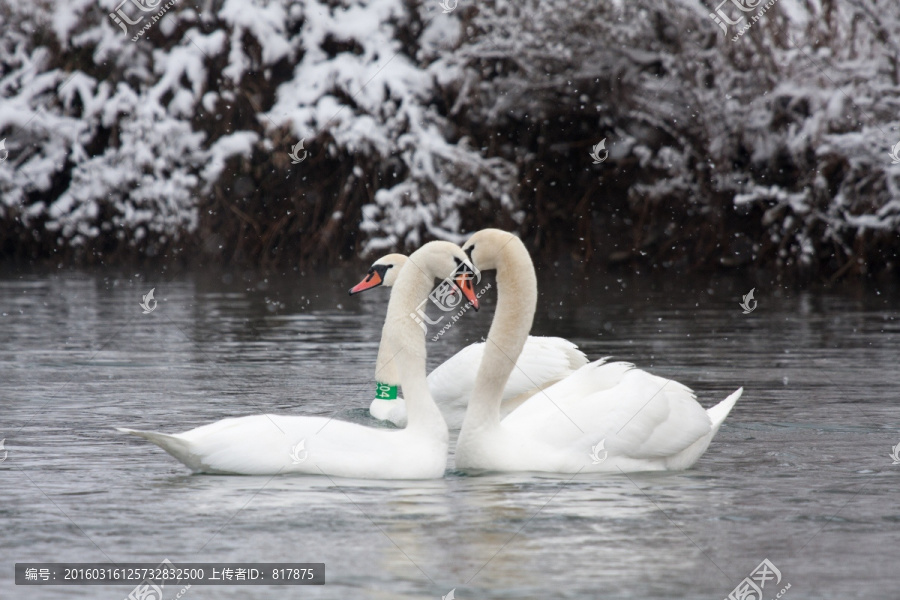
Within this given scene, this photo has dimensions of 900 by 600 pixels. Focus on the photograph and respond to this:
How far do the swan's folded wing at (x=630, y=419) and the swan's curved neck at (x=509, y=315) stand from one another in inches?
10.8

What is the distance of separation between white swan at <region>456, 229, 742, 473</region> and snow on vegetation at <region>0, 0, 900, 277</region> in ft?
52.6

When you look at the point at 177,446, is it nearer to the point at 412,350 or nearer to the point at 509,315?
the point at 412,350

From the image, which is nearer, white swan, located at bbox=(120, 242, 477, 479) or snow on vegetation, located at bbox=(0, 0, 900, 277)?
white swan, located at bbox=(120, 242, 477, 479)

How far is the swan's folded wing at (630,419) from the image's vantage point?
7074 millimetres

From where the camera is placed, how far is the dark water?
515 cm

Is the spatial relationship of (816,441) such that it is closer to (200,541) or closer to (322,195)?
(200,541)

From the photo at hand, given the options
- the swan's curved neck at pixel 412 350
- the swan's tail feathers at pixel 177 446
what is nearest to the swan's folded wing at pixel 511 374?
the swan's curved neck at pixel 412 350

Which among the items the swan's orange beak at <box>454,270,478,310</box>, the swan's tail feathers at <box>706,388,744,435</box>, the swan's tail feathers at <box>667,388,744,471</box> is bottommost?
the swan's tail feathers at <box>667,388,744,471</box>

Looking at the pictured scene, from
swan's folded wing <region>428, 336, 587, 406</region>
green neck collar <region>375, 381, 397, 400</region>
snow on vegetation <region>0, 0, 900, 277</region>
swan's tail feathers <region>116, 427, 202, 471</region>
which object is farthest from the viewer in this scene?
snow on vegetation <region>0, 0, 900, 277</region>

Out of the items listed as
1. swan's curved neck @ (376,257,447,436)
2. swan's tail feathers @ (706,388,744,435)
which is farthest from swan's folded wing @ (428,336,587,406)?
swan's curved neck @ (376,257,447,436)

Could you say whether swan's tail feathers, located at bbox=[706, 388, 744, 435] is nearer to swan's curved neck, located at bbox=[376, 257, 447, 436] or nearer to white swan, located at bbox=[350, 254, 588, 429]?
white swan, located at bbox=[350, 254, 588, 429]

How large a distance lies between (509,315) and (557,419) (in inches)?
27.2

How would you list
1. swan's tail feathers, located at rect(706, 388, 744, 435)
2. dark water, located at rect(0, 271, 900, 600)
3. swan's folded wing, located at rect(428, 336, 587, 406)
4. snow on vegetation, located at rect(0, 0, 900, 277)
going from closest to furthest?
dark water, located at rect(0, 271, 900, 600), swan's tail feathers, located at rect(706, 388, 744, 435), swan's folded wing, located at rect(428, 336, 587, 406), snow on vegetation, located at rect(0, 0, 900, 277)

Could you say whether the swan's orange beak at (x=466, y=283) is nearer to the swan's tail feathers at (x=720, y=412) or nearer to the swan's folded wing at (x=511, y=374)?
the swan's tail feathers at (x=720, y=412)
